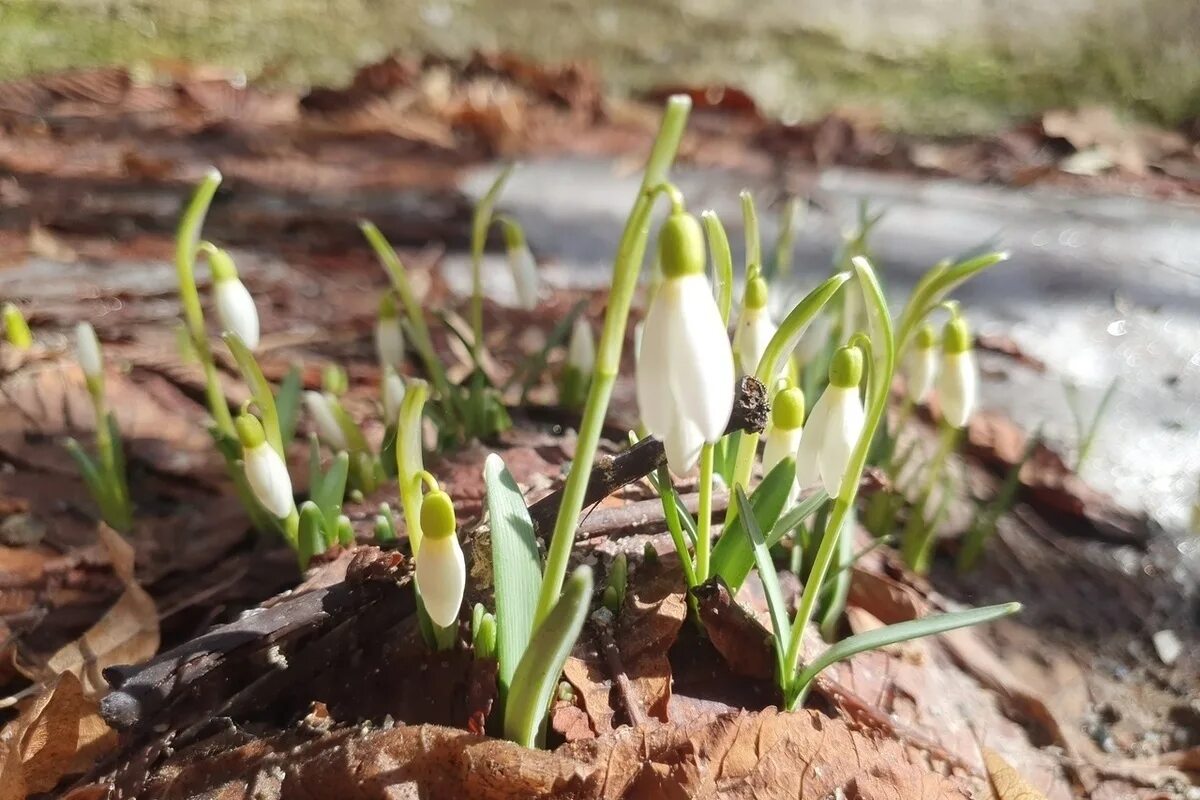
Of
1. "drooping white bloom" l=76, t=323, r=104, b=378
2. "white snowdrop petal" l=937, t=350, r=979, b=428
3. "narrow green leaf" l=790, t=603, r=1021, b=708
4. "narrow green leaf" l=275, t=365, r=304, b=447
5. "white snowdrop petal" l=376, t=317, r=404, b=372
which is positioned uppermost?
"white snowdrop petal" l=937, t=350, r=979, b=428

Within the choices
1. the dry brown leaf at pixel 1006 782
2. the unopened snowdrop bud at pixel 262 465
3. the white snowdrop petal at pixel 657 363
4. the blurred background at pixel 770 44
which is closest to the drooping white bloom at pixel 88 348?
the unopened snowdrop bud at pixel 262 465

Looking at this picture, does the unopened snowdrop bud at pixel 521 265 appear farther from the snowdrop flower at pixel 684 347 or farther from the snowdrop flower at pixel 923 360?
the snowdrop flower at pixel 684 347

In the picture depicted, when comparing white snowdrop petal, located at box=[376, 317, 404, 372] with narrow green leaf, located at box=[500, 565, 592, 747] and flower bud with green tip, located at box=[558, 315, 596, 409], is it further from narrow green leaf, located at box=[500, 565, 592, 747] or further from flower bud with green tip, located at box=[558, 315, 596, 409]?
narrow green leaf, located at box=[500, 565, 592, 747]

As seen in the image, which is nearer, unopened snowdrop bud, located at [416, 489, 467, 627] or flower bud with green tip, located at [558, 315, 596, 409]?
unopened snowdrop bud, located at [416, 489, 467, 627]

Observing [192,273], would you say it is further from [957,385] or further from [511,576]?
[957,385]

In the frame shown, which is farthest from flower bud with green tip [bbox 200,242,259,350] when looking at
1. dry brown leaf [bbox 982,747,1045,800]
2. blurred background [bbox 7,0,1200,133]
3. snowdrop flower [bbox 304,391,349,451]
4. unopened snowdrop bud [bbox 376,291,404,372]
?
blurred background [bbox 7,0,1200,133]

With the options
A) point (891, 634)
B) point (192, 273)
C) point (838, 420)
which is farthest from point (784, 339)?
point (192, 273)
